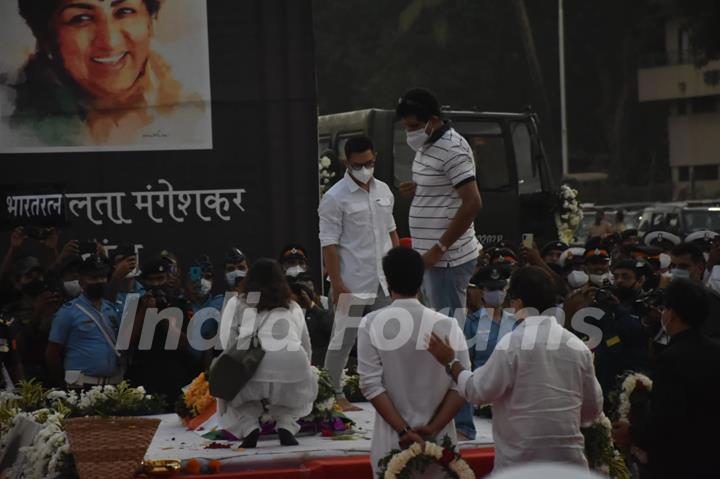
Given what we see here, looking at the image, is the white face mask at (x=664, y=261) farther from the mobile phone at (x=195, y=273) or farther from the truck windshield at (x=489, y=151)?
the truck windshield at (x=489, y=151)

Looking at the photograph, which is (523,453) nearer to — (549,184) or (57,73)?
(57,73)

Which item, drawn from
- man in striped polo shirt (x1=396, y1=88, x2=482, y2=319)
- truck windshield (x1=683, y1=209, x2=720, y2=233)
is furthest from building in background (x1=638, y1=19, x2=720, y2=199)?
man in striped polo shirt (x1=396, y1=88, x2=482, y2=319)

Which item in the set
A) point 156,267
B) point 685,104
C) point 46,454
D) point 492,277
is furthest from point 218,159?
point 685,104

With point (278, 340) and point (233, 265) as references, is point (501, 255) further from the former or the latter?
point (278, 340)

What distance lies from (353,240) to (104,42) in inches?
180

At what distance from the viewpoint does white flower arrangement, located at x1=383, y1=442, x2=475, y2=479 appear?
24.6 ft

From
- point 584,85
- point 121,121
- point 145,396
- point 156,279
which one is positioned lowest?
point 145,396

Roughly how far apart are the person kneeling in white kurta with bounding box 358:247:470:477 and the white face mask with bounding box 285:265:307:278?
16.4 feet

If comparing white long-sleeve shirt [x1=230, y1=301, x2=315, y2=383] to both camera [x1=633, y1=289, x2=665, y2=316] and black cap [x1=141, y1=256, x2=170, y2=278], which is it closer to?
black cap [x1=141, y1=256, x2=170, y2=278]

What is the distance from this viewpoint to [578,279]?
1284cm

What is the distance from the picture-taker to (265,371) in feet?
31.7

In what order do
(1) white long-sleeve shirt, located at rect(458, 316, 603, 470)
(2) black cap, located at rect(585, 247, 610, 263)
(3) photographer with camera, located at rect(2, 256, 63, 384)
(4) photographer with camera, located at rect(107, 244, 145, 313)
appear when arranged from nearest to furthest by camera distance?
(1) white long-sleeve shirt, located at rect(458, 316, 603, 470)
(3) photographer with camera, located at rect(2, 256, 63, 384)
(4) photographer with camera, located at rect(107, 244, 145, 313)
(2) black cap, located at rect(585, 247, 610, 263)

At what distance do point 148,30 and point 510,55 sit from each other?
34.2 metres

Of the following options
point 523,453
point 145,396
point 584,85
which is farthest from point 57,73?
point 584,85
